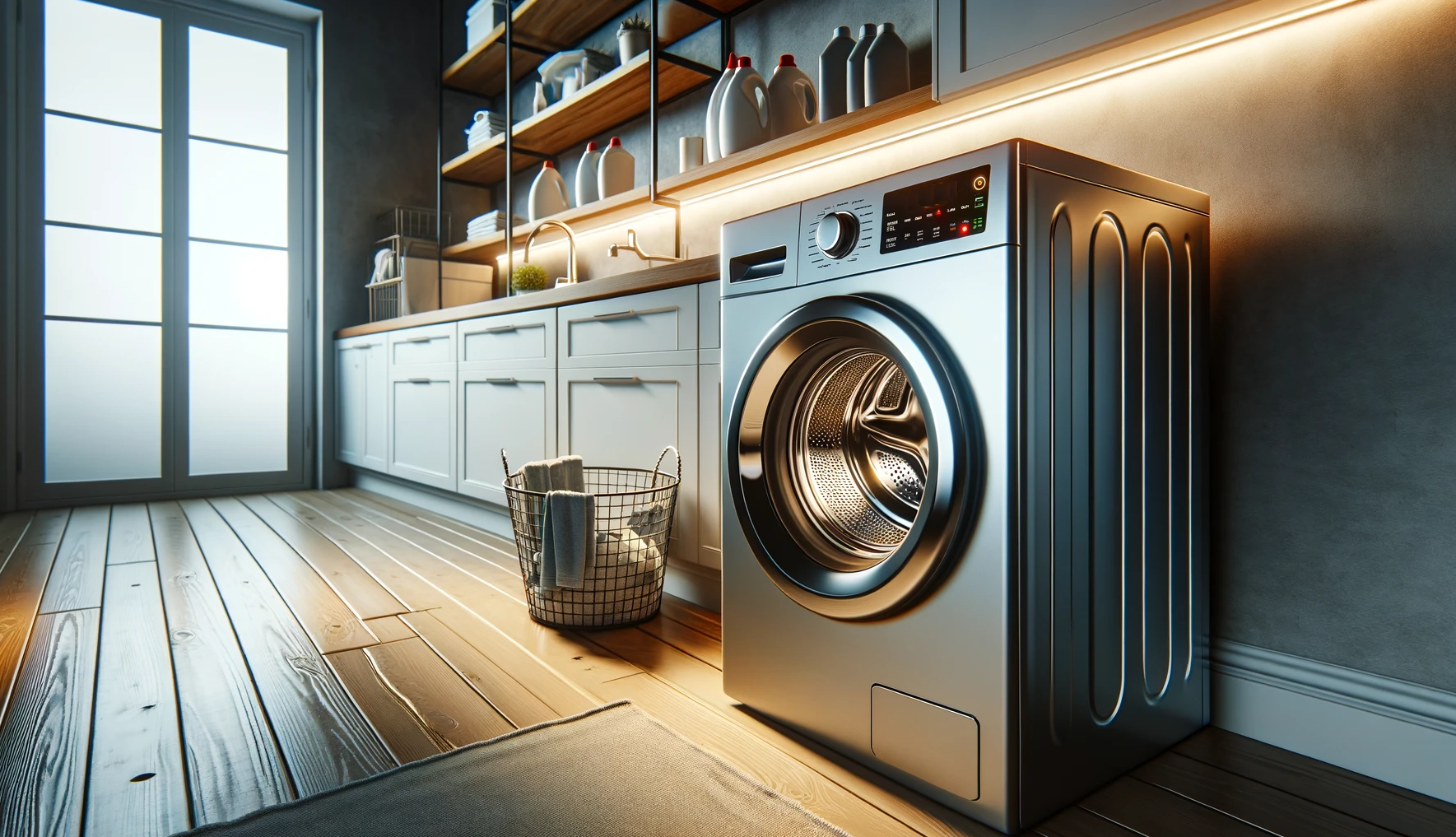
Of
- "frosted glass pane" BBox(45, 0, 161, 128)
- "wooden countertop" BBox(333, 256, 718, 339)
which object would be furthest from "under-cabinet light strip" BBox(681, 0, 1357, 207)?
"frosted glass pane" BBox(45, 0, 161, 128)

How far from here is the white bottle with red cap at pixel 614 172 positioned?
2.88 metres

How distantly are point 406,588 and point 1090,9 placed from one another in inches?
78.3

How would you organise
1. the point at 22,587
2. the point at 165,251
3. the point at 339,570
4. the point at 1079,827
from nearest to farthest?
the point at 1079,827, the point at 22,587, the point at 339,570, the point at 165,251

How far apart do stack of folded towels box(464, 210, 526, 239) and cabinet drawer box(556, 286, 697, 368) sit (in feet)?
4.52

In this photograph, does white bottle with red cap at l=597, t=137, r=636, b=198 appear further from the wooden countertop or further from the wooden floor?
the wooden floor

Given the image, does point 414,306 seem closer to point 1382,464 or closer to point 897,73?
point 897,73

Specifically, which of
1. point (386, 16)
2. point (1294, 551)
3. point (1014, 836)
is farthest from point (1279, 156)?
point (386, 16)

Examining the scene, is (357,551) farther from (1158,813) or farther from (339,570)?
(1158,813)

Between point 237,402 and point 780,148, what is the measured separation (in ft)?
10.7

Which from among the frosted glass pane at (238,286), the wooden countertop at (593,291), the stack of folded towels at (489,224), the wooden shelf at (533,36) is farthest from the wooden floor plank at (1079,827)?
the frosted glass pane at (238,286)

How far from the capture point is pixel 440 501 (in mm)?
3424

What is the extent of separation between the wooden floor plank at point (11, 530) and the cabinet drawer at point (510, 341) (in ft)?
4.84

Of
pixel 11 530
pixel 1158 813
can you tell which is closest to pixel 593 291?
pixel 1158 813

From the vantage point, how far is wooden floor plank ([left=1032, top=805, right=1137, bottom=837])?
970mm
